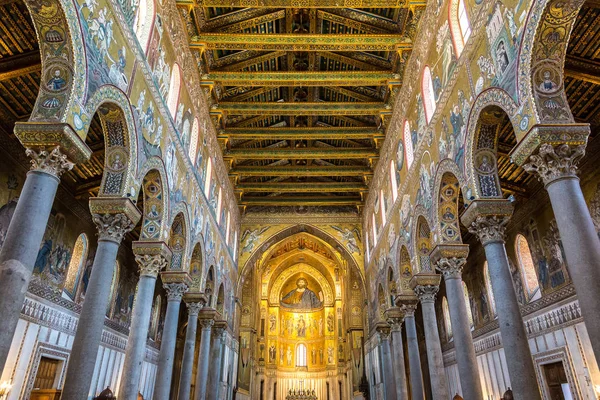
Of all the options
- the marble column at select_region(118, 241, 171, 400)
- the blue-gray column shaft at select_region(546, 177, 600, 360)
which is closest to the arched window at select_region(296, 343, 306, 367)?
the marble column at select_region(118, 241, 171, 400)

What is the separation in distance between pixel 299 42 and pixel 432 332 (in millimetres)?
10531

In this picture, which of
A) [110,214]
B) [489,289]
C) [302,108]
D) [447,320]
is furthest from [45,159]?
[447,320]

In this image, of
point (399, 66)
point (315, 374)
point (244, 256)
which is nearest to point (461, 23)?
point (399, 66)

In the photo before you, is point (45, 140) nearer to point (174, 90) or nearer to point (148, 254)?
point (148, 254)

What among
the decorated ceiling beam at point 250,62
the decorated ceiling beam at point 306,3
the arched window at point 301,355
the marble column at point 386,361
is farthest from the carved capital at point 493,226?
the arched window at point 301,355

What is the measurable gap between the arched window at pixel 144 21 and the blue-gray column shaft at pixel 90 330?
210 inches

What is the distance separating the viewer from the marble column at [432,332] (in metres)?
12.5

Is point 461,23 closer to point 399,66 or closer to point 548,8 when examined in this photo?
point 548,8

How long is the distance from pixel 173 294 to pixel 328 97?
11667 millimetres

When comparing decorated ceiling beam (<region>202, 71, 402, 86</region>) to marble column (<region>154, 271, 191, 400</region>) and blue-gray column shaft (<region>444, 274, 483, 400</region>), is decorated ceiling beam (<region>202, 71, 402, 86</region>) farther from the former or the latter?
blue-gray column shaft (<region>444, 274, 483, 400</region>)

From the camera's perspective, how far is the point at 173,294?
14.0 m

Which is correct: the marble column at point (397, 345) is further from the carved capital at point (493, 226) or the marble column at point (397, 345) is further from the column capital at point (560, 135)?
the column capital at point (560, 135)

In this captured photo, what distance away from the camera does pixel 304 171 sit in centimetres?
2384

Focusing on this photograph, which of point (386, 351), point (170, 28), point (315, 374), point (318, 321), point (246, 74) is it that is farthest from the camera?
point (318, 321)
